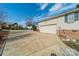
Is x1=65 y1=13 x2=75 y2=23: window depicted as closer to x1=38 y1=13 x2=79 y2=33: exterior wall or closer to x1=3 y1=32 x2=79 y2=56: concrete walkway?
x1=38 y1=13 x2=79 y2=33: exterior wall

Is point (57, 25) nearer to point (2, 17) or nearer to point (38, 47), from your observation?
point (38, 47)

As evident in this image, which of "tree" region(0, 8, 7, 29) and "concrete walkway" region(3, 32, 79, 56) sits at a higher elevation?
"tree" region(0, 8, 7, 29)

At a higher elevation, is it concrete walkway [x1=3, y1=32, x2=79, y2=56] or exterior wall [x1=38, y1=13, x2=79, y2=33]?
exterior wall [x1=38, y1=13, x2=79, y2=33]

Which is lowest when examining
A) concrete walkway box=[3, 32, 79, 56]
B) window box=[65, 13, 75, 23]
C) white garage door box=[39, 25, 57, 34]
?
concrete walkway box=[3, 32, 79, 56]

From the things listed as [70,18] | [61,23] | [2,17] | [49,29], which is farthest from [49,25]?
[2,17]

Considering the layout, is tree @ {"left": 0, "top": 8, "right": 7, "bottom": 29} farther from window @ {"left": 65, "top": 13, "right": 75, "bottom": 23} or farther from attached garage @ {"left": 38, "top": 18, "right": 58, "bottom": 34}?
window @ {"left": 65, "top": 13, "right": 75, "bottom": 23}

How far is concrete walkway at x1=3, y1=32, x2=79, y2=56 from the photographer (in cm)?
212

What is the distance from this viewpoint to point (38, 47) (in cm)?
213

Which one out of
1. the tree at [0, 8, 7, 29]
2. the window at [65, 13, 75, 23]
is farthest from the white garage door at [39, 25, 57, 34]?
the tree at [0, 8, 7, 29]

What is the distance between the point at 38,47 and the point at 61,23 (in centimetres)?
42

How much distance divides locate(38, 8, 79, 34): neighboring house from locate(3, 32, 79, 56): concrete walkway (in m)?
0.09

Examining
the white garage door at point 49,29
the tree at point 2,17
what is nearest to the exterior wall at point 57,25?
the white garage door at point 49,29

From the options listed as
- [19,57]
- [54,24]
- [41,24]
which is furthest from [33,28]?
[19,57]

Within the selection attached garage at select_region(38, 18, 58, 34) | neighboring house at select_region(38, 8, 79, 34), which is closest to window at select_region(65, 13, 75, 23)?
neighboring house at select_region(38, 8, 79, 34)
